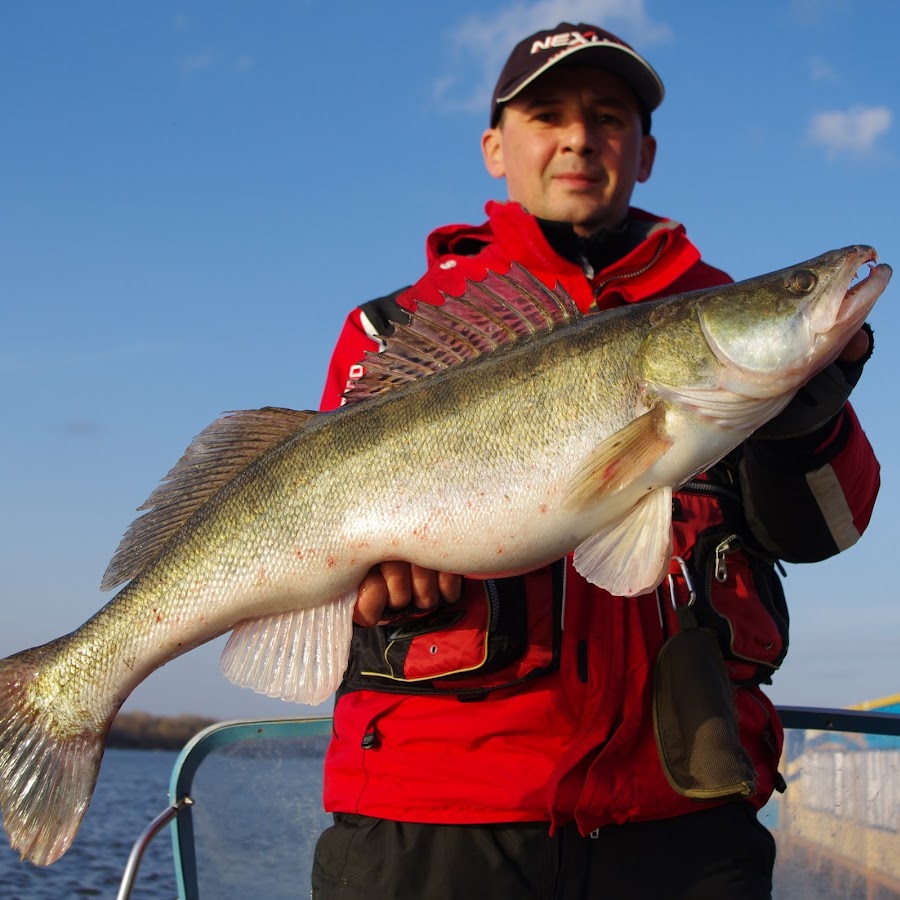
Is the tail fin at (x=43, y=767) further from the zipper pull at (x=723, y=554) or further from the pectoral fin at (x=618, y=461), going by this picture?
the zipper pull at (x=723, y=554)

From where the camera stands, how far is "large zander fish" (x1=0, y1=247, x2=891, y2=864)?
2.91m

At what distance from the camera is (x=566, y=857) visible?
3012mm

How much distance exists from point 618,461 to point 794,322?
709mm

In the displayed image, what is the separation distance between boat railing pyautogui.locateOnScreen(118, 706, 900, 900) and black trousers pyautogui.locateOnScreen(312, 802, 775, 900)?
1790mm

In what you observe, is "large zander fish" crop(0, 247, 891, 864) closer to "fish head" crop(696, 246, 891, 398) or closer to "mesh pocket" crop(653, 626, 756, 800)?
"fish head" crop(696, 246, 891, 398)

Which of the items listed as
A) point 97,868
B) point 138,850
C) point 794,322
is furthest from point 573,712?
point 97,868

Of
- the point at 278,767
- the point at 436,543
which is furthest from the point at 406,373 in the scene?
the point at 278,767

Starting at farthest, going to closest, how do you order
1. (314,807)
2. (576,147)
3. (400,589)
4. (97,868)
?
(97,868)
(314,807)
(576,147)
(400,589)

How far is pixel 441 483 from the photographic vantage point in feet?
9.86

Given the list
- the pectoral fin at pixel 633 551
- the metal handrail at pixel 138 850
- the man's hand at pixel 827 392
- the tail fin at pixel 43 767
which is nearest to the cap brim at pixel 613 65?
the man's hand at pixel 827 392

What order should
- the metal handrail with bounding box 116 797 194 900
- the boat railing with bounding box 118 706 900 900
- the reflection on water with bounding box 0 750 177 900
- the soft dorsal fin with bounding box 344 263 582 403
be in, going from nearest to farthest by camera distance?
the soft dorsal fin with bounding box 344 263 582 403
the metal handrail with bounding box 116 797 194 900
the boat railing with bounding box 118 706 900 900
the reflection on water with bounding box 0 750 177 900

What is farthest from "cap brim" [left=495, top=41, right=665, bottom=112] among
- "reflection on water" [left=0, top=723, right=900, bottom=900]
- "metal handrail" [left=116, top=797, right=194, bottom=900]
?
"metal handrail" [left=116, top=797, right=194, bottom=900]

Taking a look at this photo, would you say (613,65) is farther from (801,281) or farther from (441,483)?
(441,483)

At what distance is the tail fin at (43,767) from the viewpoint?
121 inches
